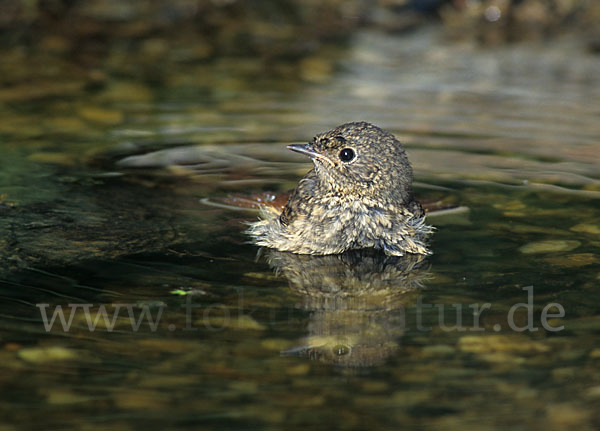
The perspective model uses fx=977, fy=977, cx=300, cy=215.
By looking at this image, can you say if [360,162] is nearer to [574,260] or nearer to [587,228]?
[574,260]

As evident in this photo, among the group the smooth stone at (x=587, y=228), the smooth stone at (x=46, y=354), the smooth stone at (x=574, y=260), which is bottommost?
the smooth stone at (x=46, y=354)

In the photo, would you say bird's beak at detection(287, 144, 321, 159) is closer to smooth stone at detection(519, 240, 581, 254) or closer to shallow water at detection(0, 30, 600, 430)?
shallow water at detection(0, 30, 600, 430)

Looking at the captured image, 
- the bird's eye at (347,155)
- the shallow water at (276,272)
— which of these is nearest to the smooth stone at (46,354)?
the shallow water at (276,272)

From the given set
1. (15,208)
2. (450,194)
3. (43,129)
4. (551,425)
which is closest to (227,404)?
(551,425)

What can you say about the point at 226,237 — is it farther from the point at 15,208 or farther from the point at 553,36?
the point at 553,36

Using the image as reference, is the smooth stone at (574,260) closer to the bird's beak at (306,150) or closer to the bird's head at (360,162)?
the bird's head at (360,162)

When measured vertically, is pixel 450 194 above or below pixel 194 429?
above
